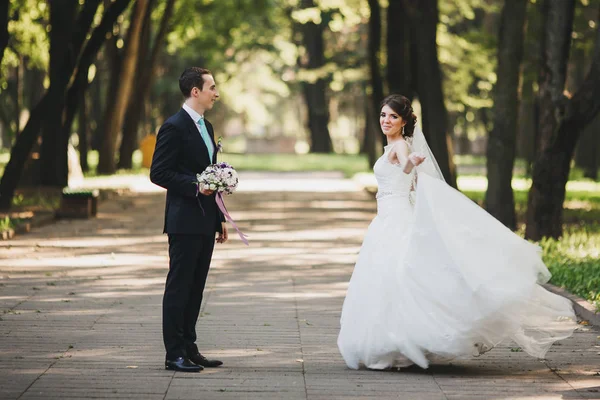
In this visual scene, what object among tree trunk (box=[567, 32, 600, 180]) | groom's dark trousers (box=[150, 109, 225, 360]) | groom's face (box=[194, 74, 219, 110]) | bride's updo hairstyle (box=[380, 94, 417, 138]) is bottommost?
tree trunk (box=[567, 32, 600, 180])

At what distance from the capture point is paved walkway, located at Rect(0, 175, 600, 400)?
791 centimetres

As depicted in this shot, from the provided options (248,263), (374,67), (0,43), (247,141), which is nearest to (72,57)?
(0,43)

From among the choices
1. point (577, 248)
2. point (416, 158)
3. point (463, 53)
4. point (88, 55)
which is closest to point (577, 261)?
point (577, 248)

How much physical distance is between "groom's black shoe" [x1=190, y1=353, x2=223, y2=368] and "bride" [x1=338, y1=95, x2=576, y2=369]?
3.13 ft

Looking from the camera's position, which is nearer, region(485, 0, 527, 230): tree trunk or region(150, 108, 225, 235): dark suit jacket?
region(150, 108, 225, 235): dark suit jacket

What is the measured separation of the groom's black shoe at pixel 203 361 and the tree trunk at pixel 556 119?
33.7 ft

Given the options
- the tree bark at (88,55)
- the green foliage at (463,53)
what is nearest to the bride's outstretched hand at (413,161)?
the tree bark at (88,55)

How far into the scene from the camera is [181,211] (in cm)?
830

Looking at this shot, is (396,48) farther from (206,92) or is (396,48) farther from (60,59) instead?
(206,92)

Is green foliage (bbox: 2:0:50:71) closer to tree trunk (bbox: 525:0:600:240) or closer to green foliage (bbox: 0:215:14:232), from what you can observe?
green foliage (bbox: 0:215:14:232)

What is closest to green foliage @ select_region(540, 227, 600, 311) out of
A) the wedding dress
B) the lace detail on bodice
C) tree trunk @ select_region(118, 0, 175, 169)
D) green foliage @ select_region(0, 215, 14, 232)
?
the wedding dress

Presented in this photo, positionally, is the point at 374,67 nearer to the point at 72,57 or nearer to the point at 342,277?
the point at 72,57

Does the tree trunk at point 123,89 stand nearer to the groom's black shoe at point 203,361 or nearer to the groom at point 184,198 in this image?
the groom at point 184,198

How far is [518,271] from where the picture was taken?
28.0ft
